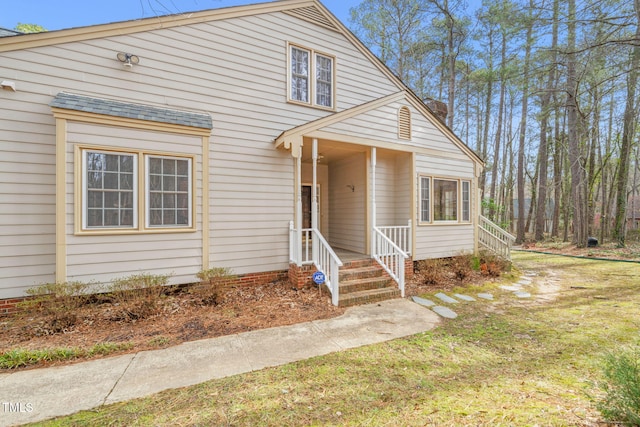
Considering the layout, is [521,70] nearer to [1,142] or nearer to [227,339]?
[227,339]

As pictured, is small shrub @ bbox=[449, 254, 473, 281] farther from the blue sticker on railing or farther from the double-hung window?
the double-hung window

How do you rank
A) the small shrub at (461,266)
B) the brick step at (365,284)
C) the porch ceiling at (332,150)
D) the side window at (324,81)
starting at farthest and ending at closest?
1. the side window at (324,81)
2. the small shrub at (461,266)
3. the porch ceiling at (332,150)
4. the brick step at (365,284)

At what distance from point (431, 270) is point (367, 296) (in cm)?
237

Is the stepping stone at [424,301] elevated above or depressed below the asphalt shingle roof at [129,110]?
below

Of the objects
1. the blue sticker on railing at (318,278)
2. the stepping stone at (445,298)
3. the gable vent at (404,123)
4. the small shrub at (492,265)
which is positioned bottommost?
the stepping stone at (445,298)

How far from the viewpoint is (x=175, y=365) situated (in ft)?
10.3

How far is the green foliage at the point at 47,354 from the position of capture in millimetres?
3131

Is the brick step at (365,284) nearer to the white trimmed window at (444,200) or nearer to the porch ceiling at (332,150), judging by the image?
the white trimmed window at (444,200)

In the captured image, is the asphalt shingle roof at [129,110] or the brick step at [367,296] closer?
the asphalt shingle roof at [129,110]

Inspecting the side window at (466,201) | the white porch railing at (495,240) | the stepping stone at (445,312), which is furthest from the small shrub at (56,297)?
the white porch railing at (495,240)

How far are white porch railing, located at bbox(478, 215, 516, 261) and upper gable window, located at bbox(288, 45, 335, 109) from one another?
645cm

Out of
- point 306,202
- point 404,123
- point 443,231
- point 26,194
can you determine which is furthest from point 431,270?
point 26,194

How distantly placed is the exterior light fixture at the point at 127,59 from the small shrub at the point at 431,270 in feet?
25.9

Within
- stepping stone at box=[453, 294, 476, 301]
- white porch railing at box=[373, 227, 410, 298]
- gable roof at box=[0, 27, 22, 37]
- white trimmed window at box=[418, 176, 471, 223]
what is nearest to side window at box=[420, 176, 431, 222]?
white trimmed window at box=[418, 176, 471, 223]
